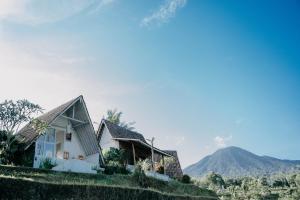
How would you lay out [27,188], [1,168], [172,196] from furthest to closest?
[172,196], [1,168], [27,188]

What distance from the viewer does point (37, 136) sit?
2684cm

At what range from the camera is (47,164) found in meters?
26.2

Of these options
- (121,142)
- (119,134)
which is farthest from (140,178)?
(119,134)

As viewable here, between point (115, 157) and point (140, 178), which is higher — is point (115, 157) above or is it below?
above

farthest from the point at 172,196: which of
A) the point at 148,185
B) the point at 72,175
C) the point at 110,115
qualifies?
the point at 110,115

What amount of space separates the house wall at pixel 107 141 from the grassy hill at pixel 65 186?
9850 mm

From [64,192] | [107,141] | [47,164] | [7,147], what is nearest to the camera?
[64,192]

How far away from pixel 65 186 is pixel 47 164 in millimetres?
9449

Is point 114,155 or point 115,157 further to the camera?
point 114,155

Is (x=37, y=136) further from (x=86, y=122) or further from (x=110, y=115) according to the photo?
(x=110, y=115)

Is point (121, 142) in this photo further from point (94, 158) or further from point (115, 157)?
point (94, 158)

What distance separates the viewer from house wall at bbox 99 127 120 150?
127 feet

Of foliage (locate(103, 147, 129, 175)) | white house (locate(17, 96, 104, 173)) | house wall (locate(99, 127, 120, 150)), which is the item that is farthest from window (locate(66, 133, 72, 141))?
house wall (locate(99, 127, 120, 150))

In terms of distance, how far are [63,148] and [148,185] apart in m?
8.00
